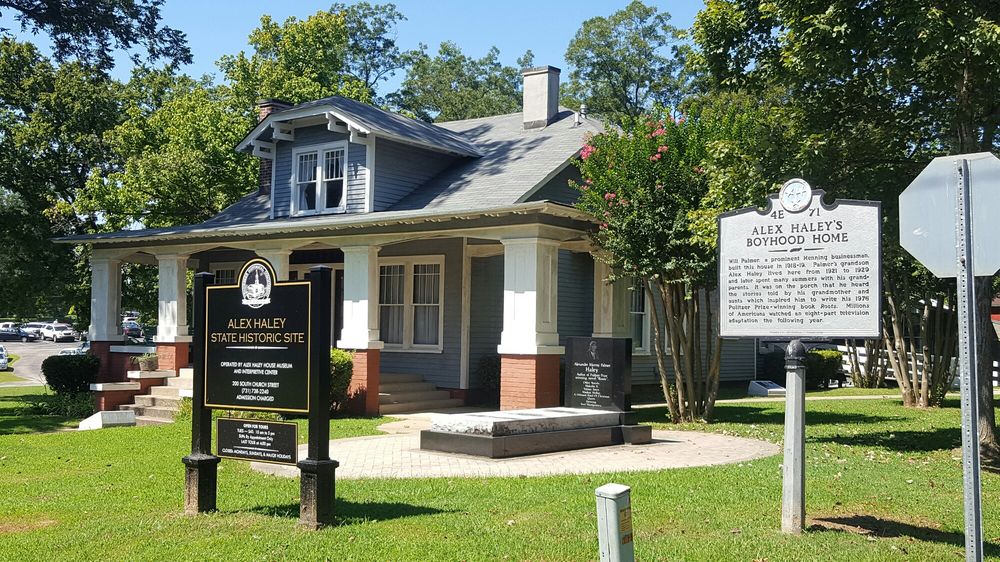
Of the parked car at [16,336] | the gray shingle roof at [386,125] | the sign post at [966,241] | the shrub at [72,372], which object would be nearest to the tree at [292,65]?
the gray shingle roof at [386,125]

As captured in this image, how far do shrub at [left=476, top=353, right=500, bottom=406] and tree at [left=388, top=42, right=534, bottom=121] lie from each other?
111 ft

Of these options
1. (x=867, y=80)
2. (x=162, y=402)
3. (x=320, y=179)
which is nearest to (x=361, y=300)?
(x=320, y=179)

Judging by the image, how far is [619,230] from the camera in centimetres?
1602

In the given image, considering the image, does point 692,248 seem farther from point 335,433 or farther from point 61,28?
point 61,28

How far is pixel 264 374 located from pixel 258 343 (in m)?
0.29

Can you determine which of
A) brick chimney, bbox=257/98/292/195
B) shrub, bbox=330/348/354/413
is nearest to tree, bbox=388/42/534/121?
brick chimney, bbox=257/98/292/195

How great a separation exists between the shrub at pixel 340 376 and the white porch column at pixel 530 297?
301 cm

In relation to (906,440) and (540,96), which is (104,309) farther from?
(906,440)

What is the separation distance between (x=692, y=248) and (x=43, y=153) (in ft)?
78.9

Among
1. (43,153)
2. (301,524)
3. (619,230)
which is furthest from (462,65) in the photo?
(301,524)

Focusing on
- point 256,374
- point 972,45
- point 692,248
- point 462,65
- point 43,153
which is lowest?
point 256,374

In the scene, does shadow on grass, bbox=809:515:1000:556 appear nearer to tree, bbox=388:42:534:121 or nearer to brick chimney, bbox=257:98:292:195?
brick chimney, bbox=257:98:292:195

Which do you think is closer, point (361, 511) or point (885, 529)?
point (885, 529)

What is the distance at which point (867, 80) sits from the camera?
13.6 meters
